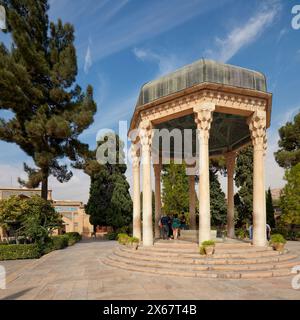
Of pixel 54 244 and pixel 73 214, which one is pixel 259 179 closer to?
pixel 54 244

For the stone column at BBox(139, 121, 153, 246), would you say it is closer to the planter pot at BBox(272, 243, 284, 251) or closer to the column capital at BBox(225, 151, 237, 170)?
the planter pot at BBox(272, 243, 284, 251)

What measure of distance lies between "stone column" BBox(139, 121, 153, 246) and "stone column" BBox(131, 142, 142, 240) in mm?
2141

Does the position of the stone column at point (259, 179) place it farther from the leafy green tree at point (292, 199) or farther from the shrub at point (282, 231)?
the shrub at point (282, 231)

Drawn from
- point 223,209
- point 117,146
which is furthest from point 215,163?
point 117,146

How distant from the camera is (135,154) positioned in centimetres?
1655

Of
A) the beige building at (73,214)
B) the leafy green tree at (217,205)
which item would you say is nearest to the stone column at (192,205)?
the leafy green tree at (217,205)

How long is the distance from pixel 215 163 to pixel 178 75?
25897mm

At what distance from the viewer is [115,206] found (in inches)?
1293

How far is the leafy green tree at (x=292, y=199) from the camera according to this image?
26.3 m

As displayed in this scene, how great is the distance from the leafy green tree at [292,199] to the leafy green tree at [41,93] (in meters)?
19.9

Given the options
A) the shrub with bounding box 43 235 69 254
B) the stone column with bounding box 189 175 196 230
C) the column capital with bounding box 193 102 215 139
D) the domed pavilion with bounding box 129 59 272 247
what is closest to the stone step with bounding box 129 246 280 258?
the domed pavilion with bounding box 129 59 272 247

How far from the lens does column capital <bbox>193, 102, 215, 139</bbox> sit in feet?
38.5

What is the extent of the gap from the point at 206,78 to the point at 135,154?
664 cm
